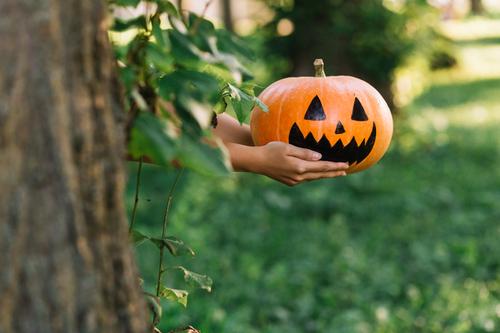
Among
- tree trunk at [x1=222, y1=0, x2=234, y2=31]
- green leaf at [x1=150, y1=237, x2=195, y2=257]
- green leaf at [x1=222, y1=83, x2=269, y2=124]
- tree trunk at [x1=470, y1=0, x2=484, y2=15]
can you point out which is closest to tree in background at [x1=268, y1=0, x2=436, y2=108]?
green leaf at [x1=222, y1=83, x2=269, y2=124]

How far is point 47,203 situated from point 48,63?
0.20 meters

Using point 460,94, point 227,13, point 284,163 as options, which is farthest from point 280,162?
point 227,13

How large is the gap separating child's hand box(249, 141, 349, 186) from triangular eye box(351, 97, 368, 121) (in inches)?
7.7

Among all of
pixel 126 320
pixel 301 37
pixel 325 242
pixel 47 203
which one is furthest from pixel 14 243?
pixel 301 37

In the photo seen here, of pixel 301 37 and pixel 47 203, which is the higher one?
pixel 47 203

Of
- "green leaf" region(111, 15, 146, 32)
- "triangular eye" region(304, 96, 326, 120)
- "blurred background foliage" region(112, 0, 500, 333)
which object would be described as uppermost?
"green leaf" region(111, 15, 146, 32)

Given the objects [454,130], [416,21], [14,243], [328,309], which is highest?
[14,243]

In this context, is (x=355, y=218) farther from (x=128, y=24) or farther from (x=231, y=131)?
(x=128, y=24)

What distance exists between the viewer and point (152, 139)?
1.32m

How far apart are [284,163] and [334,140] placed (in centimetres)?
25

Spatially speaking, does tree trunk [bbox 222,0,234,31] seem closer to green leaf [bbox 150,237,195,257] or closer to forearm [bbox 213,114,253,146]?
forearm [bbox 213,114,253,146]

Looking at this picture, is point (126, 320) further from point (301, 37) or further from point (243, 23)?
point (243, 23)

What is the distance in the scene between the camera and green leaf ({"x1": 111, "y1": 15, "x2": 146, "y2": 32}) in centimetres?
140

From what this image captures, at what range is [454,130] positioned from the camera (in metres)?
9.70
